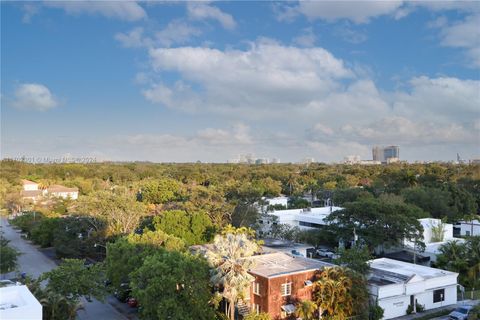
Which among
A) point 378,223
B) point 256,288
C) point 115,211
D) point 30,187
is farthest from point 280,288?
point 30,187

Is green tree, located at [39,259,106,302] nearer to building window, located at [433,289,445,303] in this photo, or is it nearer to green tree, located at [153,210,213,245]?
green tree, located at [153,210,213,245]

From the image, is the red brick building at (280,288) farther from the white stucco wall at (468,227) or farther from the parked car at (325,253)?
the white stucco wall at (468,227)

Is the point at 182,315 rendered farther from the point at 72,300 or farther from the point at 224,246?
the point at 72,300

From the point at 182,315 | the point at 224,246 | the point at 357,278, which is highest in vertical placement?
the point at 224,246

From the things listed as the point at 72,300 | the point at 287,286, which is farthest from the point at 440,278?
the point at 72,300

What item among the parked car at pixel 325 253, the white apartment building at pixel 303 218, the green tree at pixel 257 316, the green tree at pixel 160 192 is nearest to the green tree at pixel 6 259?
the green tree at pixel 257 316

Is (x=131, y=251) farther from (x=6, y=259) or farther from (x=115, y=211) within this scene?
(x=115, y=211)
